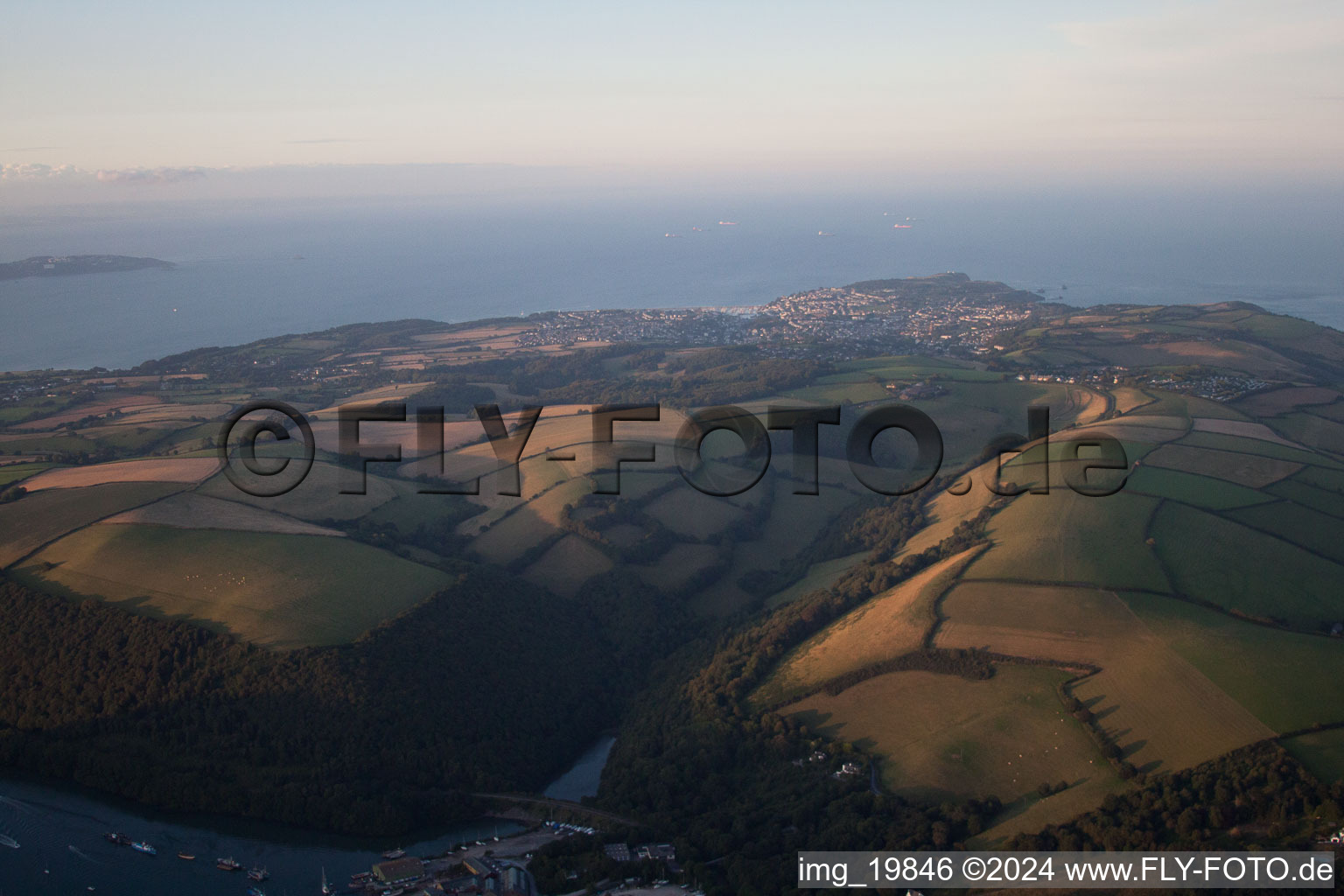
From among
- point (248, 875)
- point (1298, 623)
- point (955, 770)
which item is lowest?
point (248, 875)

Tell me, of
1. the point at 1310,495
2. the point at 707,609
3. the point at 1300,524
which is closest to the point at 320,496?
the point at 707,609

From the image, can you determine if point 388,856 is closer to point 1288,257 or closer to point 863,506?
point 863,506

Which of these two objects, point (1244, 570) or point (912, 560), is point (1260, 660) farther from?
point (912, 560)

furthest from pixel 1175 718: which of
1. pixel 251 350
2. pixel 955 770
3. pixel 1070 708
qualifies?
pixel 251 350

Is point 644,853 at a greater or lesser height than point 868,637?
lesser

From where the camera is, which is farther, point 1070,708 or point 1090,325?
point 1090,325

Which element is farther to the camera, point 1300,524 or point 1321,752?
point 1300,524
